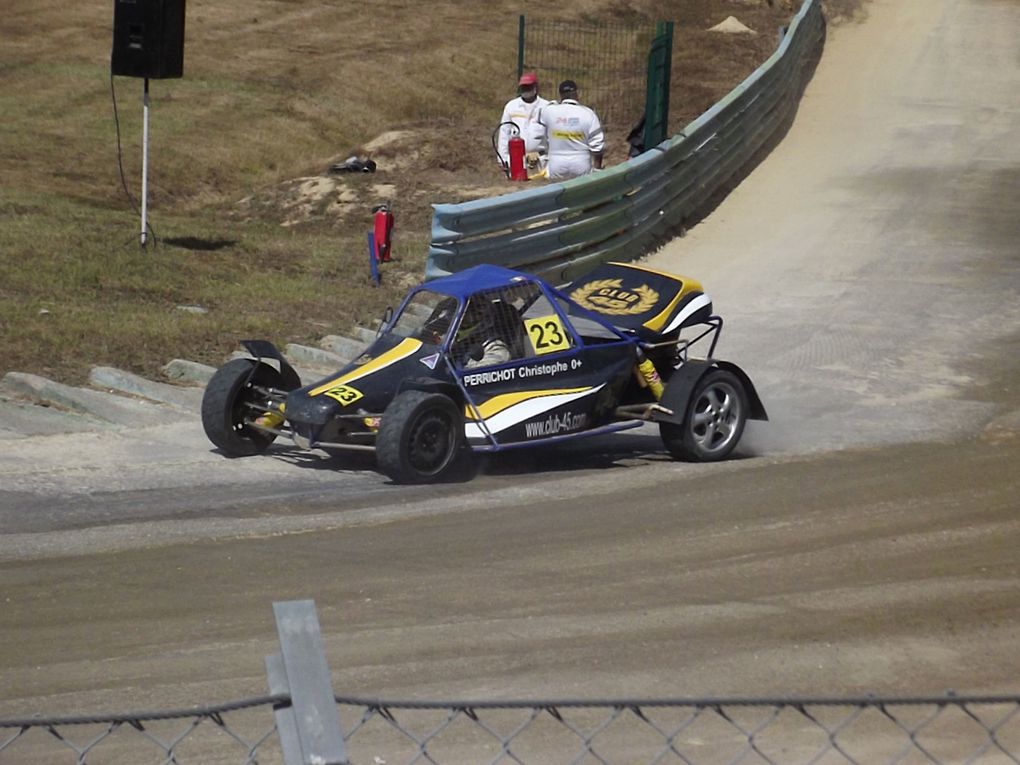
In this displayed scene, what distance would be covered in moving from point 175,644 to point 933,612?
11.6ft

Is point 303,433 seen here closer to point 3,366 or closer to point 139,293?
point 3,366

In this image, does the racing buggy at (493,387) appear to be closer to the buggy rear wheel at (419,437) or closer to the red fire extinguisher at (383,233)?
the buggy rear wheel at (419,437)

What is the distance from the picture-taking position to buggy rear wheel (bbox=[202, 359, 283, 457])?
1012 cm

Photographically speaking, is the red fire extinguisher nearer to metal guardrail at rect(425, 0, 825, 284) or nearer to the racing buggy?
metal guardrail at rect(425, 0, 825, 284)

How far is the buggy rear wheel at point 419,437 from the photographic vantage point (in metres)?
9.41

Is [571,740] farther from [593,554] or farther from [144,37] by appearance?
[144,37]

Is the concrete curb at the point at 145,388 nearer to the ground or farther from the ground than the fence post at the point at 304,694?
nearer to the ground

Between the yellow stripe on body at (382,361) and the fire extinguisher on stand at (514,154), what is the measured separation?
329 inches

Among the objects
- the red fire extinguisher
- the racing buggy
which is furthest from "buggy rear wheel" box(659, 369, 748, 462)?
the red fire extinguisher

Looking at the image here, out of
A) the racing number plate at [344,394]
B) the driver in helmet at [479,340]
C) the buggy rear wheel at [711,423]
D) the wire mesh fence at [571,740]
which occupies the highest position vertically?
the driver in helmet at [479,340]

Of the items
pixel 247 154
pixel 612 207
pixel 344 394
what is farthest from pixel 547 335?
pixel 247 154

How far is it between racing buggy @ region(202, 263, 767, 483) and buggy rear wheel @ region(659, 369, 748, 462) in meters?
0.01

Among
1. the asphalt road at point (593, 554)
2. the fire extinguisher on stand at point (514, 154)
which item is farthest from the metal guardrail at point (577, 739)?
the fire extinguisher on stand at point (514, 154)

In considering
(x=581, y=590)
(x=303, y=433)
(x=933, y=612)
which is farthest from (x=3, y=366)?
(x=933, y=612)
